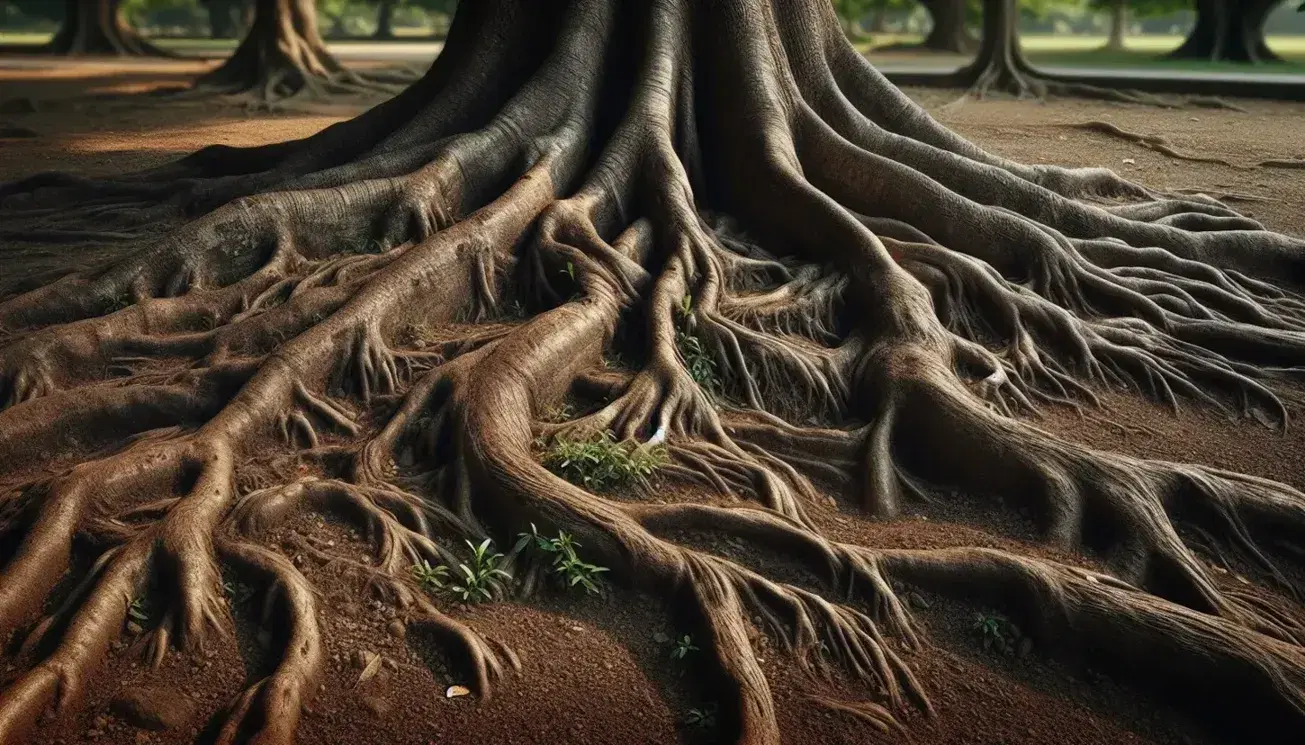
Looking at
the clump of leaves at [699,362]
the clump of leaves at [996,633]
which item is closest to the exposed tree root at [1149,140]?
the clump of leaves at [699,362]

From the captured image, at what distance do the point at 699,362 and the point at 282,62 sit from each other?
16317mm

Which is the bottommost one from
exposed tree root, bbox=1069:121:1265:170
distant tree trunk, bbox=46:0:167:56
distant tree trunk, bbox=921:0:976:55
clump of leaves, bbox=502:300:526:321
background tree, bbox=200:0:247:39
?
background tree, bbox=200:0:247:39

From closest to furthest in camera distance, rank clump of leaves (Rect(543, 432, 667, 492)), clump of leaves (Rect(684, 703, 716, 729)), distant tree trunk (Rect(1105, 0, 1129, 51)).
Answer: clump of leaves (Rect(684, 703, 716, 729)), clump of leaves (Rect(543, 432, 667, 492)), distant tree trunk (Rect(1105, 0, 1129, 51))

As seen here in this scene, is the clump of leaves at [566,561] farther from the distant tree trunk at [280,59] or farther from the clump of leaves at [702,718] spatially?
the distant tree trunk at [280,59]

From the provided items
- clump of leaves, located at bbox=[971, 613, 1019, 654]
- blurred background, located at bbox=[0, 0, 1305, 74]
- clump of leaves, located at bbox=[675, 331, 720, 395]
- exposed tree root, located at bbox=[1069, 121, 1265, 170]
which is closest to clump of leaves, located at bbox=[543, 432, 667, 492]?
clump of leaves, located at bbox=[675, 331, 720, 395]

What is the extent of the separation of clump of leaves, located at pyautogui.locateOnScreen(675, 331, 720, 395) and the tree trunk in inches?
587

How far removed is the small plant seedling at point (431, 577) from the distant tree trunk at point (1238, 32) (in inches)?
1211

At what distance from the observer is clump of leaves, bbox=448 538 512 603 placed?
3990 millimetres

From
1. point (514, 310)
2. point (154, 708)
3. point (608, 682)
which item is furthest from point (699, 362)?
point (154, 708)

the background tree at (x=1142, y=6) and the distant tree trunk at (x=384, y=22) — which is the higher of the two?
the background tree at (x=1142, y=6)

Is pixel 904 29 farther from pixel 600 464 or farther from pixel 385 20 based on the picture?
pixel 600 464

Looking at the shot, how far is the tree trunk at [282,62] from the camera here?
62.8ft

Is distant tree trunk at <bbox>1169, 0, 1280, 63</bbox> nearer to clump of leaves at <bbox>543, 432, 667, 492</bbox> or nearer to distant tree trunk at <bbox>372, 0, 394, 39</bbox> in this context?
clump of leaves at <bbox>543, 432, 667, 492</bbox>

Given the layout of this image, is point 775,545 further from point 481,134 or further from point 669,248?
point 481,134
